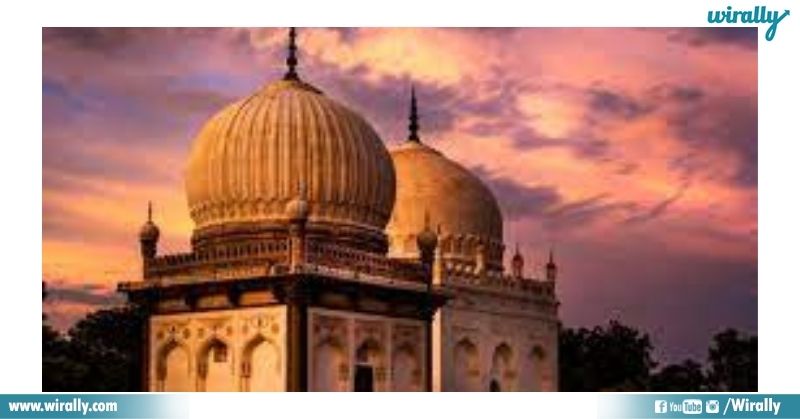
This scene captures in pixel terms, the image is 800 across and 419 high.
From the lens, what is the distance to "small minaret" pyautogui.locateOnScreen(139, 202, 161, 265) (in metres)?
25.8

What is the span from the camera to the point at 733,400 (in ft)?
64.3

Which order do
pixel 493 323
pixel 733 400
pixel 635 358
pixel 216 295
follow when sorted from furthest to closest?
pixel 635 358, pixel 493 323, pixel 216 295, pixel 733 400

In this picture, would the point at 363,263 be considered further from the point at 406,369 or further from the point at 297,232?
the point at 406,369

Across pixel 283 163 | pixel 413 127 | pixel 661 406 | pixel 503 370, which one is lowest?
pixel 661 406

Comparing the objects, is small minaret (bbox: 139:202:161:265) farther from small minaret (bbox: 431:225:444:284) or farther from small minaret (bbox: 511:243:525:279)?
small minaret (bbox: 511:243:525:279)

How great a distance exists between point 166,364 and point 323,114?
Result: 15.4ft

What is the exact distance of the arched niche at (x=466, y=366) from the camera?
30922 mm

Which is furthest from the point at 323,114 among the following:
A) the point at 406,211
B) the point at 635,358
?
the point at 635,358

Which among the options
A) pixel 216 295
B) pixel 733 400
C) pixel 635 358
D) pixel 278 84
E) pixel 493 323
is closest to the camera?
pixel 733 400

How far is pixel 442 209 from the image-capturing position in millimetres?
34531
